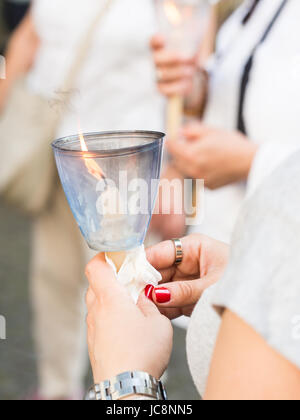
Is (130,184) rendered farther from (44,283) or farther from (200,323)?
(44,283)

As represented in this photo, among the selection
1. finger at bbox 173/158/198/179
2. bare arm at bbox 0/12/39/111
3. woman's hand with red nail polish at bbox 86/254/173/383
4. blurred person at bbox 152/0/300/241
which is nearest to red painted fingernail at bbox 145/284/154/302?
woman's hand with red nail polish at bbox 86/254/173/383

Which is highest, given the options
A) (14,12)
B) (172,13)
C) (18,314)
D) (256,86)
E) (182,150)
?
(14,12)

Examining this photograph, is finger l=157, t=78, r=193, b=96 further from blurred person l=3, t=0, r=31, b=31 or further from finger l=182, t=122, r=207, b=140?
blurred person l=3, t=0, r=31, b=31

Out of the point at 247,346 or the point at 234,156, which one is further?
the point at 234,156

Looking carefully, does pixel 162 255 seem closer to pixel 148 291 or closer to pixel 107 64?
pixel 148 291

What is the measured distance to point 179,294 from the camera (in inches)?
17.1

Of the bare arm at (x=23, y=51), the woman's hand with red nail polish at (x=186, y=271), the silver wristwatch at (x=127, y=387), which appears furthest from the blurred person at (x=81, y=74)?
the silver wristwatch at (x=127, y=387)

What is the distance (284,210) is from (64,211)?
101cm

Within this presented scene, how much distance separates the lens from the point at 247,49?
856mm

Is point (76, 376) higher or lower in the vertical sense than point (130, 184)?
lower

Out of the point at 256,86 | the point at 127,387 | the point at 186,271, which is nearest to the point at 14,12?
the point at 256,86

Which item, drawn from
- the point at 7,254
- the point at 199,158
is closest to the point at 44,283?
the point at 199,158

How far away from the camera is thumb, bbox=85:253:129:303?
40cm

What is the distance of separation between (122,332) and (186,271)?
12 centimetres
